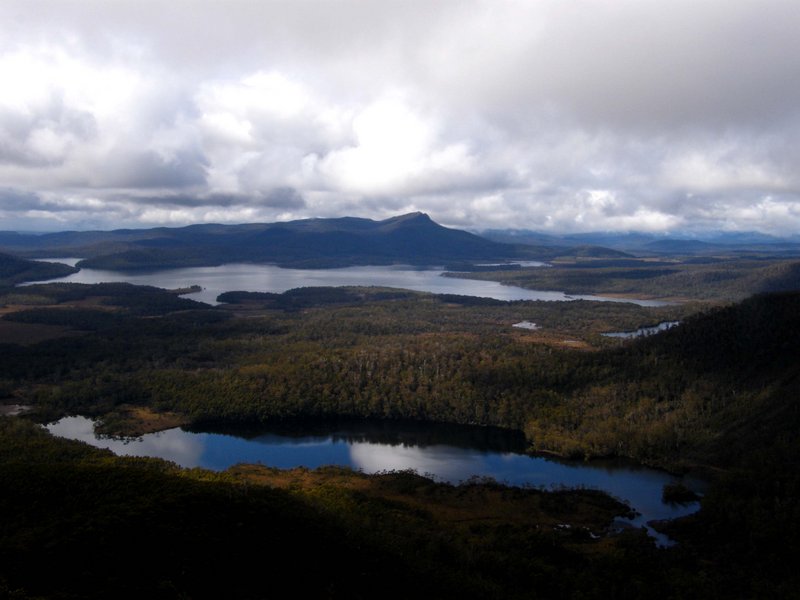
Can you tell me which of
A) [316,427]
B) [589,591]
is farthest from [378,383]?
[589,591]

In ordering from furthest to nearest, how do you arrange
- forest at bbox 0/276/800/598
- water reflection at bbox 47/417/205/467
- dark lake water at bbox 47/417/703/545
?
water reflection at bbox 47/417/205/467 < dark lake water at bbox 47/417/703/545 < forest at bbox 0/276/800/598

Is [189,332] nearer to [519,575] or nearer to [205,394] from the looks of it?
[205,394]

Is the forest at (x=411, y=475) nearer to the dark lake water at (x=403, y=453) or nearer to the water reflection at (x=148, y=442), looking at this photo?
the water reflection at (x=148, y=442)

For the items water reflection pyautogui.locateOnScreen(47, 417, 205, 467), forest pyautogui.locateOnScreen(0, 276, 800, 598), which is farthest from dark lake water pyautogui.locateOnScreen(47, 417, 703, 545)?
forest pyautogui.locateOnScreen(0, 276, 800, 598)

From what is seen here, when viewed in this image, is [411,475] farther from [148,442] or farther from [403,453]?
[148,442]

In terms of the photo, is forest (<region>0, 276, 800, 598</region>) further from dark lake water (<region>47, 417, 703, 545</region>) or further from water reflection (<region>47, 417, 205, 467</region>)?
dark lake water (<region>47, 417, 703, 545</region>)

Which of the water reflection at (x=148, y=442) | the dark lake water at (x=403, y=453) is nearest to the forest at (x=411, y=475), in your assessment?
the water reflection at (x=148, y=442)

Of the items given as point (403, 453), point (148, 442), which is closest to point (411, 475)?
point (403, 453)
